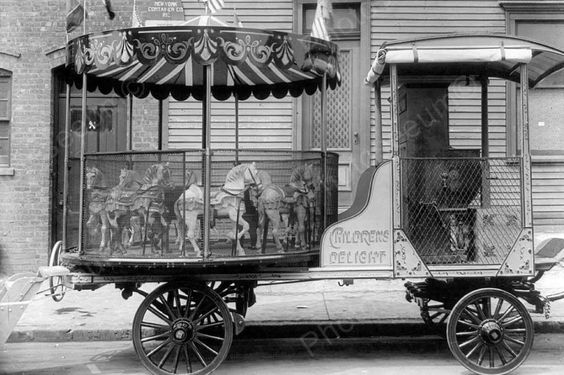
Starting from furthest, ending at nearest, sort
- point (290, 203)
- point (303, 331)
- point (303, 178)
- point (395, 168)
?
point (303, 331) → point (303, 178) → point (290, 203) → point (395, 168)

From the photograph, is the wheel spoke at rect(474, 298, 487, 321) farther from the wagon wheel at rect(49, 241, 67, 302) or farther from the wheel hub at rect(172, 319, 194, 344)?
the wagon wheel at rect(49, 241, 67, 302)

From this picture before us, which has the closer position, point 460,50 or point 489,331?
point 489,331

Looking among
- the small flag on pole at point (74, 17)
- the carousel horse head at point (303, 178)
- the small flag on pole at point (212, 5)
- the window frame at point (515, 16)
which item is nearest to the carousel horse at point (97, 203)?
the carousel horse head at point (303, 178)

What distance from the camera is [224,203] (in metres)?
6.00

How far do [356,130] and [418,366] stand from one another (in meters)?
5.84

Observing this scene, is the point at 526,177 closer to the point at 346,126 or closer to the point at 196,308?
the point at 196,308

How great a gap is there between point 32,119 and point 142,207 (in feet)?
20.5

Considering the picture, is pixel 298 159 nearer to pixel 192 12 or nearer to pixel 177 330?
pixel 177 330

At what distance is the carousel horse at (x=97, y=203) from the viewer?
6.02 m

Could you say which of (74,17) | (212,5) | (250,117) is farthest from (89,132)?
(212,5)

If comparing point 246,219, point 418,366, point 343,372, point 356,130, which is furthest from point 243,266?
point 356,130

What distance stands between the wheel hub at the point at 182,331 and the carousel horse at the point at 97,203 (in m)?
1.00

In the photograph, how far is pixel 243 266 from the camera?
6.09 m

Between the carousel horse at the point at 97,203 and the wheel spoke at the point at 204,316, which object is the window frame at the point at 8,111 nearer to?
the carousel horse at the point at 97,203
